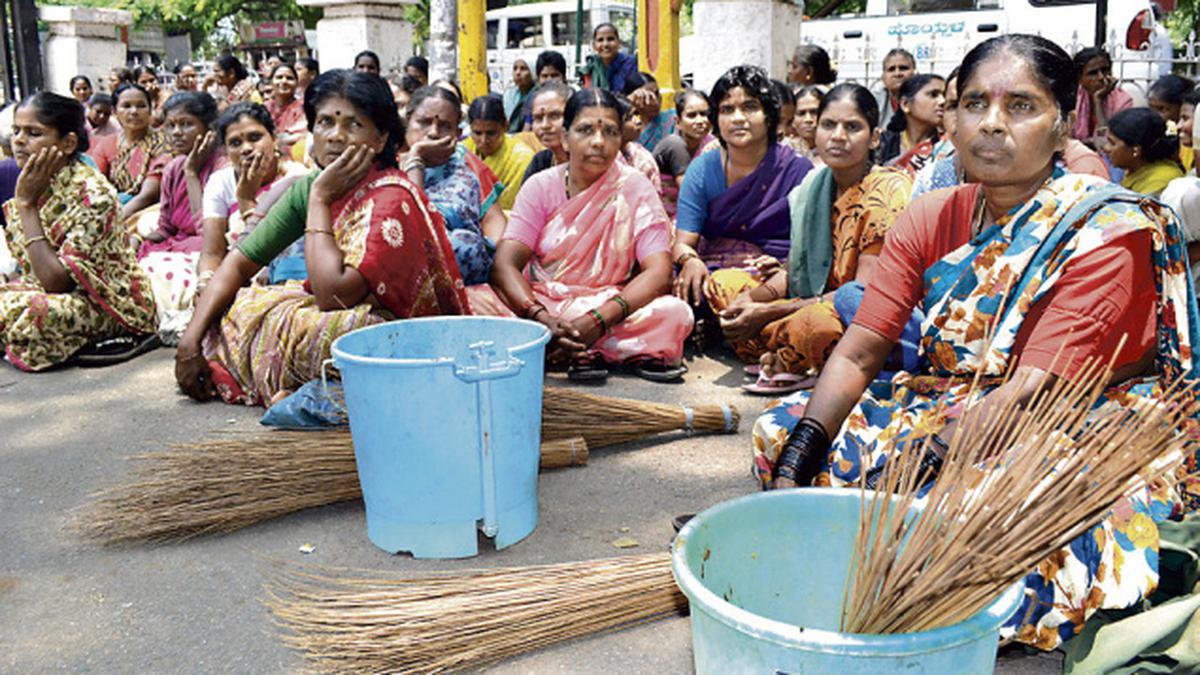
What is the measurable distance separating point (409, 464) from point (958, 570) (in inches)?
64.0

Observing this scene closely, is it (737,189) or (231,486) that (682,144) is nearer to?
(737,189)

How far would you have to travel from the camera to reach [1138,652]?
A: 76.7 inches

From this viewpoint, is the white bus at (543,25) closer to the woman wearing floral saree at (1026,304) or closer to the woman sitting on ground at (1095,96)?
the woman sitting on ground at (1095,96)

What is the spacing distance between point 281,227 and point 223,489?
1.27m

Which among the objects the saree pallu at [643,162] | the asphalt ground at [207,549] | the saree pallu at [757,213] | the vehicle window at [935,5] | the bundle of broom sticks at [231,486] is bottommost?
the asphalt ground at [207,549]

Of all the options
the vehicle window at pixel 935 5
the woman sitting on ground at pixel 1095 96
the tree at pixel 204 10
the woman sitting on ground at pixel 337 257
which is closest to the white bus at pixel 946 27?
the vehicle window at pixel 935 5

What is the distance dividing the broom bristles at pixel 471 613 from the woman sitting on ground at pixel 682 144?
3726 mm

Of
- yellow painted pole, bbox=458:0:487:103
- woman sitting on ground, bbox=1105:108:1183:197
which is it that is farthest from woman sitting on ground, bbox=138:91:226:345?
woman sitting on ground, bbox=1105:108:1183:197

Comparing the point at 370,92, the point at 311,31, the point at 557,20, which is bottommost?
the point at 370,92

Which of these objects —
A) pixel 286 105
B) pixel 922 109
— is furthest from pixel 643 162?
pixel 286 105

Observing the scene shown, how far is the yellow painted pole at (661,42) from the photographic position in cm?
916

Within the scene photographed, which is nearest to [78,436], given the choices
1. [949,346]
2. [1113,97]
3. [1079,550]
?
[949,346]

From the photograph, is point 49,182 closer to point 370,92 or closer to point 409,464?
point 370,92

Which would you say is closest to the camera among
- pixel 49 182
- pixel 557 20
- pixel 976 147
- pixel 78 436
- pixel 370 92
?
pixel 976 147
